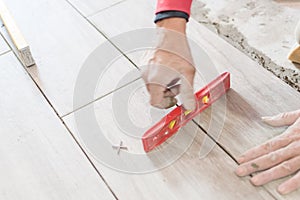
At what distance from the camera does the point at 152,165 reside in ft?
3.19

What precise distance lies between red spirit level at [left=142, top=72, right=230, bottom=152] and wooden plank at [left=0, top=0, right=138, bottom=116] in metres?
0.25

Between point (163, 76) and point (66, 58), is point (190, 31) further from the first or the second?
point (163, 76)

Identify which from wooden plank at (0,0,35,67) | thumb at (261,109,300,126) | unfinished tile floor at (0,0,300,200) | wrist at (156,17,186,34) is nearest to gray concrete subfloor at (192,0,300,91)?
unfinished tile floor at (0,0,300,200)

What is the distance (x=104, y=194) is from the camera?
3.05ft

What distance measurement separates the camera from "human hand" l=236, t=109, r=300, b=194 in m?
0.90

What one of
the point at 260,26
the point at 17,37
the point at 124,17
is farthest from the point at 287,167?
the point at 17,37

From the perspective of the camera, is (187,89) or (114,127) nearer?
(187,89)

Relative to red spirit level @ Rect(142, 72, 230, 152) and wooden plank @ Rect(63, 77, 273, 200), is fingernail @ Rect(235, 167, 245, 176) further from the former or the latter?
red spirit level @ Rect(142, 72, 230, 152)

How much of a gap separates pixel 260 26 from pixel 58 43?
0.68 m

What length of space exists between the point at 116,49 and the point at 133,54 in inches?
2.4

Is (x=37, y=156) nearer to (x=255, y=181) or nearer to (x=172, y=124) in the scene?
(x=172, y=124)

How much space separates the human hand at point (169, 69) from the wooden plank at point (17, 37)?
563 mm

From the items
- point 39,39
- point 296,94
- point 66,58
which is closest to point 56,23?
point 39,39

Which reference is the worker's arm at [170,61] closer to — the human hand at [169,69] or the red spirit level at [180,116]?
the human hand at [169,69]
